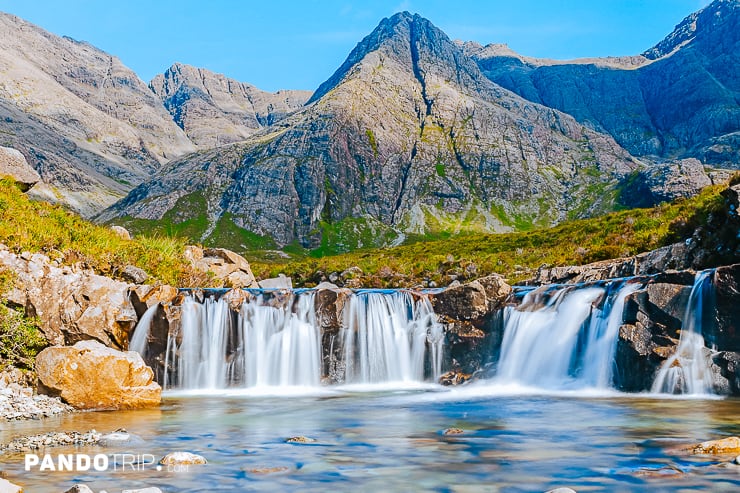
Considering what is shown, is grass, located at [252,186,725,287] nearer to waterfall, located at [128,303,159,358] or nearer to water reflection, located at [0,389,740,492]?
water reflection, located at [0,389,740,492]

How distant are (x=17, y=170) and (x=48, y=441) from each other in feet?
100

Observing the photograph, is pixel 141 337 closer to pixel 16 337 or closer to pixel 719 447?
pixel 16 337

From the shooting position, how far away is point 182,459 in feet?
47.1

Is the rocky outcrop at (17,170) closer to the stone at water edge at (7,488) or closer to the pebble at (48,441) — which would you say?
the pebble at (48,441)

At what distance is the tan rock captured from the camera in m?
14.0

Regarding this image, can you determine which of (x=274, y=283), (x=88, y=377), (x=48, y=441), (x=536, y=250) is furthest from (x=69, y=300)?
(x=536, y=250)

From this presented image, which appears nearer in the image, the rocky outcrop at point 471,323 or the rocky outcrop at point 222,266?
the rocky outcrop at point 471,323

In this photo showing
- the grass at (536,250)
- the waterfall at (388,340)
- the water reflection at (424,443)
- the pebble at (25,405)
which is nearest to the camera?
the water reflection at (424,443)

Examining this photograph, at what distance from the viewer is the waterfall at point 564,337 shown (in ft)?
91.2

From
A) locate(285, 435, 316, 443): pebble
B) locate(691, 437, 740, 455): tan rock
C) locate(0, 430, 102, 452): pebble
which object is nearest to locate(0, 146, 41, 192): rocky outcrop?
locate(0, 430, 102, 452): pebble

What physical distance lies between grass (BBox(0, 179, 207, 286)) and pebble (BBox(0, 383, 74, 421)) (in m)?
8.92

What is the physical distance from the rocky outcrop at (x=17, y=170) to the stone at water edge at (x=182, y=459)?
31681mm

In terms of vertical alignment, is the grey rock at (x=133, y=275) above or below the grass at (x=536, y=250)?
below

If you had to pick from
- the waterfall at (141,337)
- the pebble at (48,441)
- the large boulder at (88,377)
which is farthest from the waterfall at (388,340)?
the pebble at (48,441)
